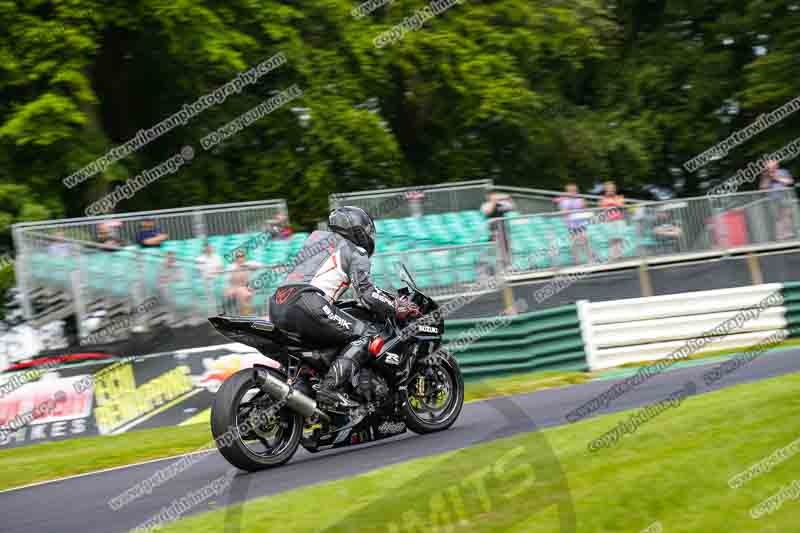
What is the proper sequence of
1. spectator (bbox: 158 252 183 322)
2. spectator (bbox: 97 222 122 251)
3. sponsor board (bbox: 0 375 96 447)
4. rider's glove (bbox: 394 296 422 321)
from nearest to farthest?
rider's glove (bbox: 394 296 422 321) < sponsor board (bbox: 0 375 96 447) < spectator (bbox: 158 252 183 322) < spectator (bbox: 97 222 122 251)

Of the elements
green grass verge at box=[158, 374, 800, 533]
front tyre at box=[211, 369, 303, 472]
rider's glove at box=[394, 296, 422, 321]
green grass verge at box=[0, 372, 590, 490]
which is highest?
rider's glove at box=[394, 296, 422, 321]

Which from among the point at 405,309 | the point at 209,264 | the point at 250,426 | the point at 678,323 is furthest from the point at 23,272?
the point at 678,323

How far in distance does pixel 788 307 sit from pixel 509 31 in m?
9.51

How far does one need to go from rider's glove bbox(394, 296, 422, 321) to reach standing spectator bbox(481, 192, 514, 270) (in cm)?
671

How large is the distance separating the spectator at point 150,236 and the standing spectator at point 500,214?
4.75 metres

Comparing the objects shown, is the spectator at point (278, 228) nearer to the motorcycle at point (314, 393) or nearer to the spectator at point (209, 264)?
the spectator at point (209, 264)

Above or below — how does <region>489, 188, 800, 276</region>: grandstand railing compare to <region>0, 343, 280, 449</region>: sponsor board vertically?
above

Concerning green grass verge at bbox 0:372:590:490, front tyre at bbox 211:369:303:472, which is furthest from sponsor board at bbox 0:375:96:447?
front tyre at bbox 211:369:303:472

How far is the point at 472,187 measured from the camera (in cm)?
1716

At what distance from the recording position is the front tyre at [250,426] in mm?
7500

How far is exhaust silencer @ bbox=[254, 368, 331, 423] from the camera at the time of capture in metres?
7.66

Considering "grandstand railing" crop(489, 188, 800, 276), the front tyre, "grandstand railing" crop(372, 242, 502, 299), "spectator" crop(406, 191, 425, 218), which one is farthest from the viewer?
"spectator" crop(406, 191, 425, 218)

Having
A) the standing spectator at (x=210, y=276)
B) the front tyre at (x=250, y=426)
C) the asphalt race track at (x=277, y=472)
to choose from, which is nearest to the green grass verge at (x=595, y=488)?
the asphalt race track at (x=277, y=472)

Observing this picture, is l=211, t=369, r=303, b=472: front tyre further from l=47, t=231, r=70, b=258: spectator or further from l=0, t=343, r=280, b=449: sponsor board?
l=47, t=231, r=70, b=258: spectator
